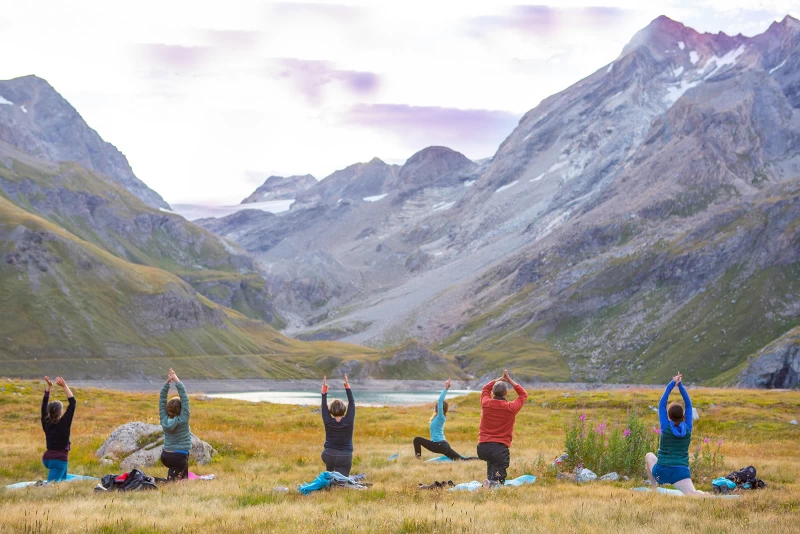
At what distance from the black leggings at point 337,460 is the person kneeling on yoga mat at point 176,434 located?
174 inches

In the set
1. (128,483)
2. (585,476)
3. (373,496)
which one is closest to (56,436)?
(128,483)

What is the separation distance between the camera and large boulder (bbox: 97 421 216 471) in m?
26.2

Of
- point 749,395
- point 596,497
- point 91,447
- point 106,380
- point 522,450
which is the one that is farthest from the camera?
point 106,380

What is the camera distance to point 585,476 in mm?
22547

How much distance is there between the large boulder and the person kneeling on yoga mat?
4.31 metres

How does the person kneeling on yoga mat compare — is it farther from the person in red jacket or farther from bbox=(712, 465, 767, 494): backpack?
bbox=(712, 465, 767, 494): backpack

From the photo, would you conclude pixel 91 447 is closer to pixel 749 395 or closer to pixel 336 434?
pixel 336 434

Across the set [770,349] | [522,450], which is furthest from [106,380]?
[522,450]

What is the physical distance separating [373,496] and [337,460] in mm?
3170

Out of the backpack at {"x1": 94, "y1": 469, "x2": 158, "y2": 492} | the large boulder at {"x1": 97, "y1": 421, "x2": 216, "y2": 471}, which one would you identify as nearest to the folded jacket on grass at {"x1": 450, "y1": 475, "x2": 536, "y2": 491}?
the backpack at {"x1": 94, "y1": 469, "x2": 158, "y2": 492}

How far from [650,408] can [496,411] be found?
34710 mm

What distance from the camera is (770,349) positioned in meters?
174

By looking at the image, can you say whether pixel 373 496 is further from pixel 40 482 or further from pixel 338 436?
pixel 40 482

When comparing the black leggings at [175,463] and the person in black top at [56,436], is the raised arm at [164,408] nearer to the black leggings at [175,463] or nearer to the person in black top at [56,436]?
the black leggings at [175,463]
